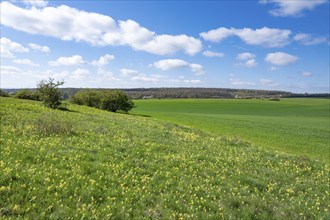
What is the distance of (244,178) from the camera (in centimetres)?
1262

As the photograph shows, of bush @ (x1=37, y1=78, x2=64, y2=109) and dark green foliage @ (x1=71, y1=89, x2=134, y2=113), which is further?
dark green foliage @ (x1=71, y1=89, x2=134, y2=113)

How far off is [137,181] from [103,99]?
5480cm

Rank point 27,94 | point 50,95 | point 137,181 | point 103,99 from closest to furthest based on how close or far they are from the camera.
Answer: point 137,181 < point 50,95 < point 27,94 < point 103,99

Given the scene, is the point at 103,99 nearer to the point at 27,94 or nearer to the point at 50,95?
the point at 27,94

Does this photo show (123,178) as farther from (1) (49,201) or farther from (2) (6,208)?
(2) (6,208)

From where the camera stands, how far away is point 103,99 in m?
63.5

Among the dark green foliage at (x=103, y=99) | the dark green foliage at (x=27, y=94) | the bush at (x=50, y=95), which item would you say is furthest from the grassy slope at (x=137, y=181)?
the dark green foliage at (x=103, y=99)

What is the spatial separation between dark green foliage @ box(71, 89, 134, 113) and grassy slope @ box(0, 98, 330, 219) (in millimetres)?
47447

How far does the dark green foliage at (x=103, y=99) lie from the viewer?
64.0m

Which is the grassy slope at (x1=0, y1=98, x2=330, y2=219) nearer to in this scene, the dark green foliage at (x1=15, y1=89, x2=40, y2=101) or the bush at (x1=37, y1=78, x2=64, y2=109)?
the bush at (x1=37, y1=78, x2=64, y2=109)

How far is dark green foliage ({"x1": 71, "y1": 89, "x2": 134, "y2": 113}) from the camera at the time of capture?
6397 centimetres

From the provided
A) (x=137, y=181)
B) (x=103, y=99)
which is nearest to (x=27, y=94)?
(x=103, y=99)

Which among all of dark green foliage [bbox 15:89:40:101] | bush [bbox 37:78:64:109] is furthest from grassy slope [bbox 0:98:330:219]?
dark green foliage [bbox 15:89:40:101]

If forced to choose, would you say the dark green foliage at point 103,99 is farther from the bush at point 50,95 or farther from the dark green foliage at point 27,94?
the bush at point 50,95
